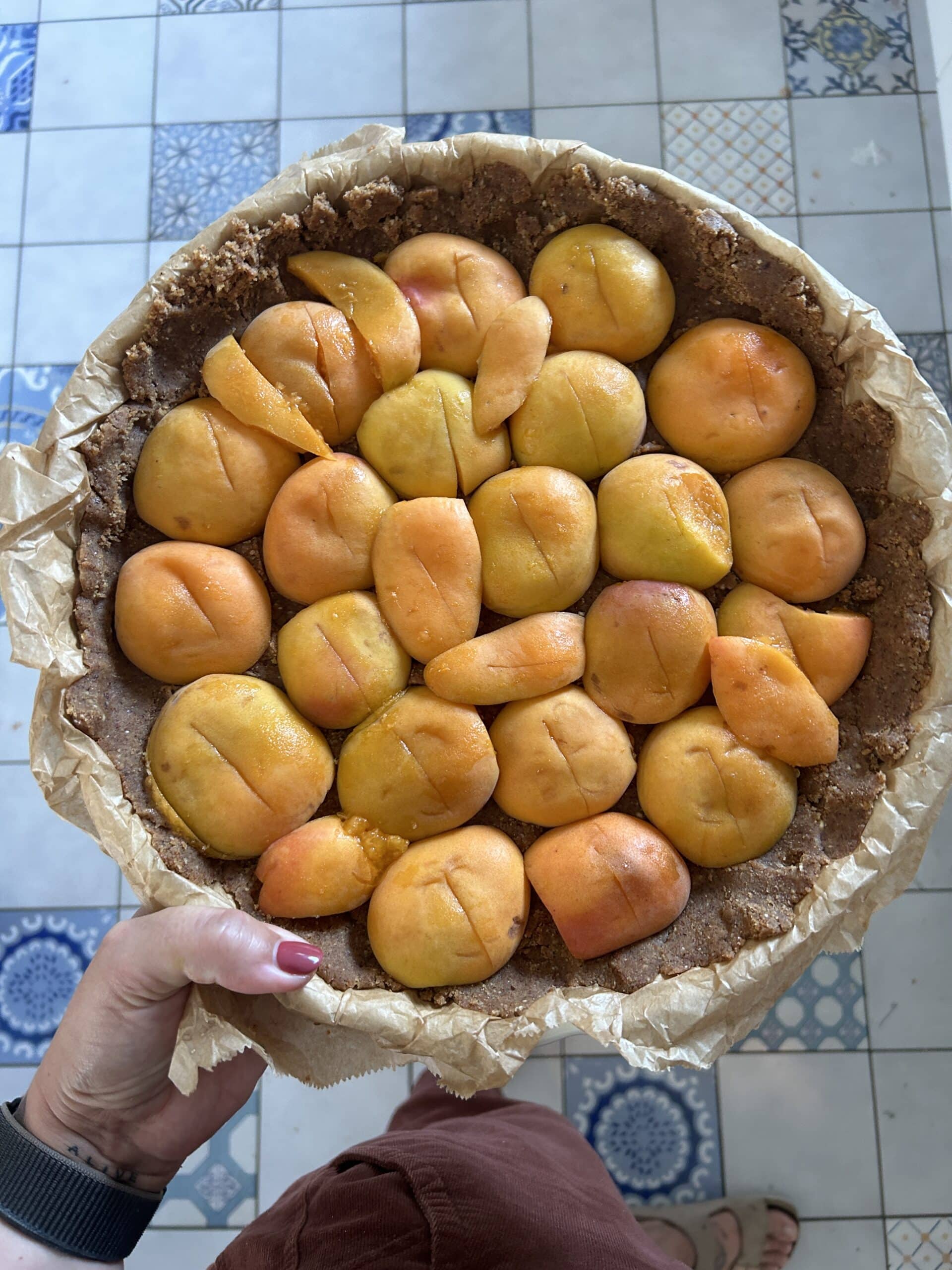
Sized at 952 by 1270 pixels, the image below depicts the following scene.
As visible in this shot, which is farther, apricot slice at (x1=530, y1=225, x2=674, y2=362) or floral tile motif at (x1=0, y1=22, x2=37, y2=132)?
floral tile motif at (x1=0, y1=22, x2=37, y2=132)

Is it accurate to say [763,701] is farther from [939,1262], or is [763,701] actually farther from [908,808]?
[939,1262]

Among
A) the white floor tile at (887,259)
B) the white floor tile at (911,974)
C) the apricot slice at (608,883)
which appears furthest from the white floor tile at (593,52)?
the white floor tile at (911,974)

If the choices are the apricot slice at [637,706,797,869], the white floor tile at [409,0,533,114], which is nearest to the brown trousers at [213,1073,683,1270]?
the apricot slice at [637,706,797,869]

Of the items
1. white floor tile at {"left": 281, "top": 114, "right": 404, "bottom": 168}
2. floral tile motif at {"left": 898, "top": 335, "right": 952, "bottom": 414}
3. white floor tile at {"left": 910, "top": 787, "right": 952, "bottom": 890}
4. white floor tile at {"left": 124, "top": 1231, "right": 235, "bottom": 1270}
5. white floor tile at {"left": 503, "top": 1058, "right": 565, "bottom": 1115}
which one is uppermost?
white floor tile at {"left": 281, "top": 114, "right": 404, "bottom": 168}

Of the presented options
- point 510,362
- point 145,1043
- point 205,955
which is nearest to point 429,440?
point 510,362

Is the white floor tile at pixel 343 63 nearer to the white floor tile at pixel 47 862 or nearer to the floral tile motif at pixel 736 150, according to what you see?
the floral tile motif at pixel 736 150

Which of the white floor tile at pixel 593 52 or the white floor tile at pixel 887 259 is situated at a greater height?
the white floor tile at pixel 593 52

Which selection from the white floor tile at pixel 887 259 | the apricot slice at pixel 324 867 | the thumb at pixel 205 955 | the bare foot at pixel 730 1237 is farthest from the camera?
the white floor tile at pixel 887 259

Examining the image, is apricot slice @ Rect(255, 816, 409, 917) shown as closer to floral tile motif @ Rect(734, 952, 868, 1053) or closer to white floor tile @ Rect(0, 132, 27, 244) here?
floral tile motif @ Rect(734, 952, 868, 1053)
